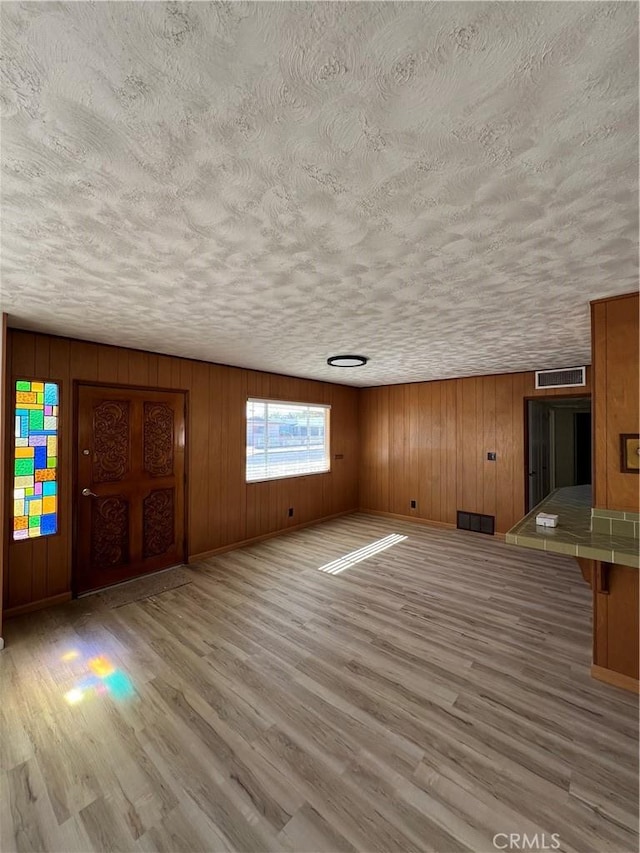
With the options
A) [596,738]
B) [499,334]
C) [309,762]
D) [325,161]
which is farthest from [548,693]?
[325,161]

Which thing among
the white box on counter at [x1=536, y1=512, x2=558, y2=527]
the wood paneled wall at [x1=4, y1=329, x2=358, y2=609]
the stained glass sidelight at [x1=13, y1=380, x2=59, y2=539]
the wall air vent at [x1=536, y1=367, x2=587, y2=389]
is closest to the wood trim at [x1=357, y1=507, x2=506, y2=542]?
the wood paneled wall at [x1=4, y1=329, x2=358, y2=609]

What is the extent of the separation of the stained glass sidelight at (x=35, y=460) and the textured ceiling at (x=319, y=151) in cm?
115

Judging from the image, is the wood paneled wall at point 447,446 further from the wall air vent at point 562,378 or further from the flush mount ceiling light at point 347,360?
the flush mount ceiling light at point 347,360

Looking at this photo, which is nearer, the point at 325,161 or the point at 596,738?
the point at 325,161

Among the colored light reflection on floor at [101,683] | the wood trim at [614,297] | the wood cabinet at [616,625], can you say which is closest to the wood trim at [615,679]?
the wood cabinet at [616,625]

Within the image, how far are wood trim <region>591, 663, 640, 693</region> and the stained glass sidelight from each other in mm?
4478

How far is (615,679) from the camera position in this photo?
221 cm

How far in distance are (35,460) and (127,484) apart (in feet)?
2.77

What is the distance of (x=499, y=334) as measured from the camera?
3289 mm

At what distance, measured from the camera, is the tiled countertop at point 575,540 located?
2.00 metres

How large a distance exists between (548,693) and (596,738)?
1.01ft

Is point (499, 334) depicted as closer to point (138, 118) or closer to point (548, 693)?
point (548, 693)

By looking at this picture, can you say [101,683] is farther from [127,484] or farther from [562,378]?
[562,378]
